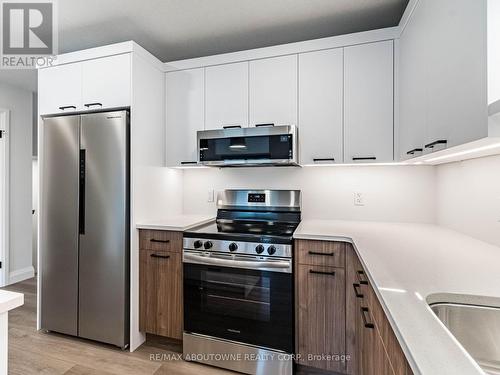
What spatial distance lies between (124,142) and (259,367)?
188cm

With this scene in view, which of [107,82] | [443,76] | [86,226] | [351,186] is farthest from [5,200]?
[443,76]

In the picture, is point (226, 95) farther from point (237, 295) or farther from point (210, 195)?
point (237, 295)

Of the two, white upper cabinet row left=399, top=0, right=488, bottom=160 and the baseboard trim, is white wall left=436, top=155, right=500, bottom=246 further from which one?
the baseboard trim

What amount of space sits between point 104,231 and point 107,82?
3.91ft

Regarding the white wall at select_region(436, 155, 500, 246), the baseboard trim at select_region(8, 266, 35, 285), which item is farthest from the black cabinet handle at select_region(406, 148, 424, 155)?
the baseboard trim at select_region(8, 266, 35, 285)

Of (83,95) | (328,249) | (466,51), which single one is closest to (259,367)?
(328,249)

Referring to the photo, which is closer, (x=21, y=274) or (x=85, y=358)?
(x=85, y=358)

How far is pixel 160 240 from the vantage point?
2145mm

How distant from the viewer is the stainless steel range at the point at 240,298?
5.96ft

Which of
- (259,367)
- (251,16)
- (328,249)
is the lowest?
→ (259,367)

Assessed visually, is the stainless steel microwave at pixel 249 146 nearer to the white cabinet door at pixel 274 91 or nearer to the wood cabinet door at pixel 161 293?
the white cabinet door at pixel 274 91

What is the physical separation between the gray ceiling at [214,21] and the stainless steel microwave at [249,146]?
829mm

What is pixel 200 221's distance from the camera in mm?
2359

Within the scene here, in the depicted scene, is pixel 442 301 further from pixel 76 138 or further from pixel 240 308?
pixel 76 138
